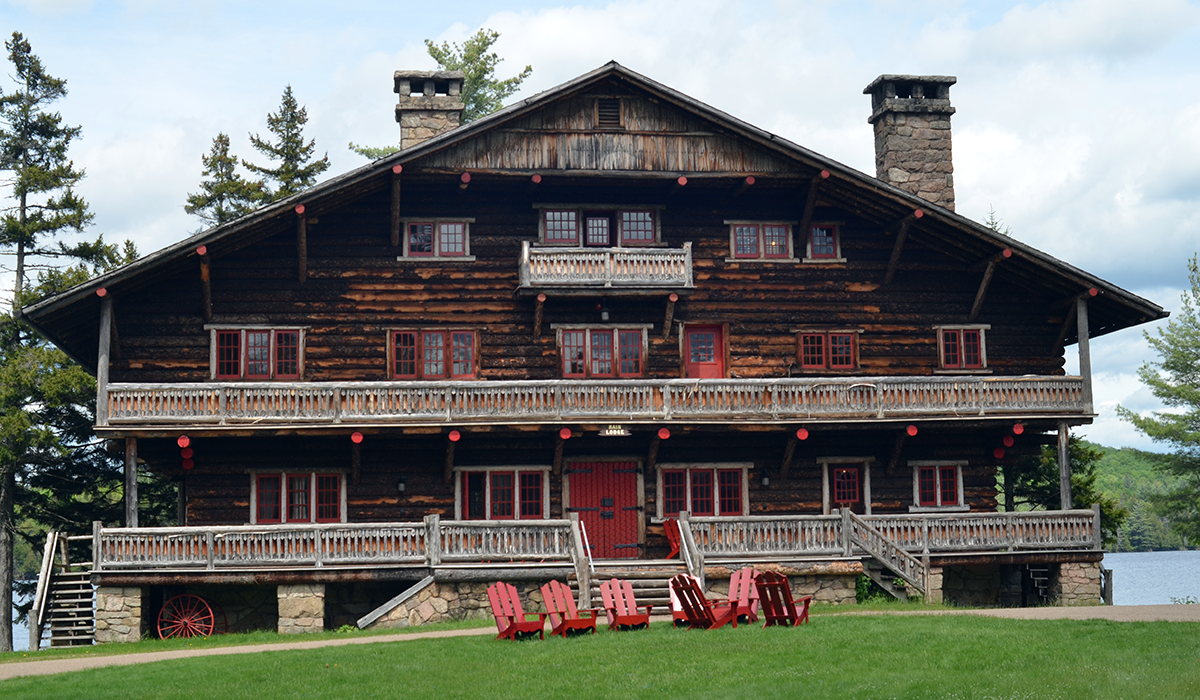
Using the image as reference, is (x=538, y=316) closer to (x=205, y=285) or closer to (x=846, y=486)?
(x=205, y=285)

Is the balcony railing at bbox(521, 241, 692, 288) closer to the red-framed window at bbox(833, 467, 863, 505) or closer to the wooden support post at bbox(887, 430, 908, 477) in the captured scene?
the red-framed window at bbox(833, 467, 863, 505)

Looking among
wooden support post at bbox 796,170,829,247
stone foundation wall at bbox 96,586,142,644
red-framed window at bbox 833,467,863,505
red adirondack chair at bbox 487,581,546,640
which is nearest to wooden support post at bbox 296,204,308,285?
stone foundation wall at bbox 96,586,142,644

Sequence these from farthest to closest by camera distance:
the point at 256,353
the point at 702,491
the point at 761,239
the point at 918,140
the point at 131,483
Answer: the point at 918,140 < the point at 761,239 < the point at 702,491 < the point at 256,353 < the point at 131,483

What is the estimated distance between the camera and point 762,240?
3180 centimetres

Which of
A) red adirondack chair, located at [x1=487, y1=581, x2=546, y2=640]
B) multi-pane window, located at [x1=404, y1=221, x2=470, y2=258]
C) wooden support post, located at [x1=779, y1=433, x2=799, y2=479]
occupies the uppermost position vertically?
multi-pane window, located at [x1=404, y1=221, x2=470, y2=258]

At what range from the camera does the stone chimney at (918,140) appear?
3362cm

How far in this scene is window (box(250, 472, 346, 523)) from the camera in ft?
96.6

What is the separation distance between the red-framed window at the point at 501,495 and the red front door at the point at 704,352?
15.6 feet

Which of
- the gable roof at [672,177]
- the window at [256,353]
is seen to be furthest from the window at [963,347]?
the window at [256,353]

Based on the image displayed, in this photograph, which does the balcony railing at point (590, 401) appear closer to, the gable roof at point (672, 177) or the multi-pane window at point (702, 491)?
the gable roof at point (672, 177)

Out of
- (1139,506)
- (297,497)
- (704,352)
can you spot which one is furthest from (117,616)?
(1139,506)

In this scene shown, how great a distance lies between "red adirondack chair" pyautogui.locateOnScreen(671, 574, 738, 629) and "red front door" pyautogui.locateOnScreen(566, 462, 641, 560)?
971 centimetres

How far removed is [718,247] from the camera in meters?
31.5

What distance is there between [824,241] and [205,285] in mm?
15544
